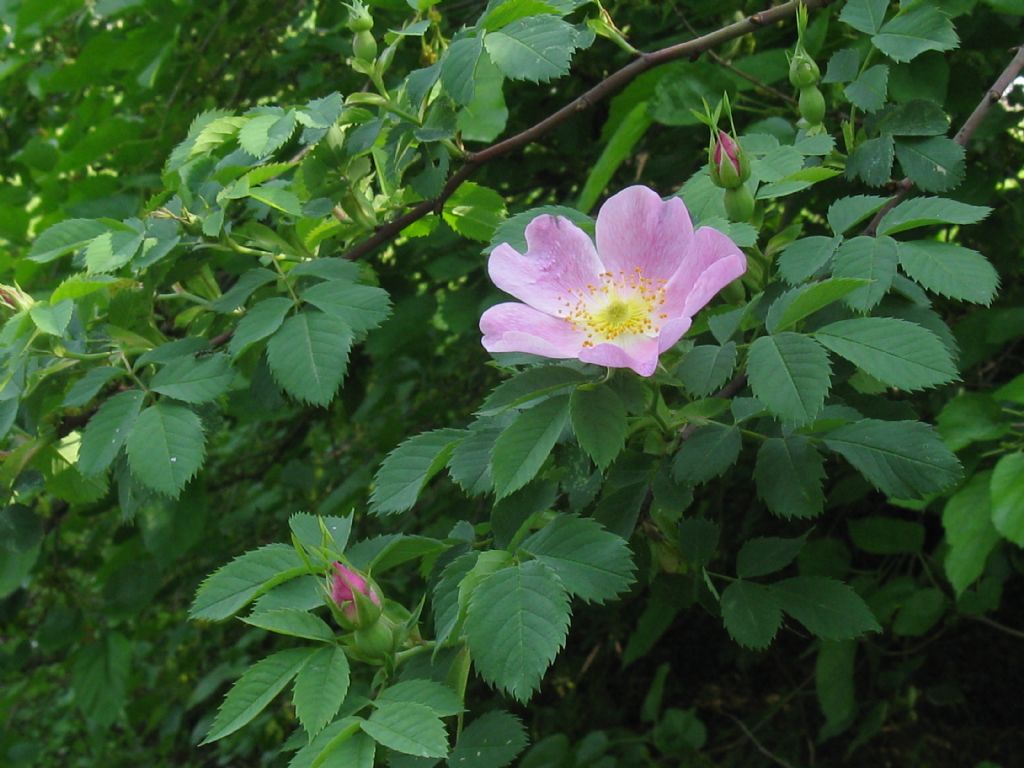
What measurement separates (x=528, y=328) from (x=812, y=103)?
423 mm

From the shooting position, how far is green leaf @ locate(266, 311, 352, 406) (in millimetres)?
1054

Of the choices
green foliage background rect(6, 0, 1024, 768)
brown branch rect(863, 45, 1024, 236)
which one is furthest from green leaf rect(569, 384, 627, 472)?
brown branch rect(863, 45, 1024, 236)

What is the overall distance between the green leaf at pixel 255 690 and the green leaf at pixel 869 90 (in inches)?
29.5

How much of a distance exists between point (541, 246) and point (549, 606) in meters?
0.33

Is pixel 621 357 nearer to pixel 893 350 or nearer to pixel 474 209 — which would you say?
pixel 893 350

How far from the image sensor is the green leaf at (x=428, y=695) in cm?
76

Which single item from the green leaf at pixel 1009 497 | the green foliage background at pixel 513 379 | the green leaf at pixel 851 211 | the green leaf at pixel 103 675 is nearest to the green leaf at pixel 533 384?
the green foliage background at pixel 513 379

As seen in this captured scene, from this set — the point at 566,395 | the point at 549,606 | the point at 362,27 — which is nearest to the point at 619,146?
the point at 362,27

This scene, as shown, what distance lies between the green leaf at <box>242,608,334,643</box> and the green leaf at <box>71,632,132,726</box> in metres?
1.23

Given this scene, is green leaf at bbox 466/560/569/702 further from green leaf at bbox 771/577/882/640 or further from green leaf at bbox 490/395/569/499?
green leaf at bbox 771/577/882/640

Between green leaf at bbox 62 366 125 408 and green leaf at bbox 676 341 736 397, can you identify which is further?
green leaf at bbox 62 366 125 408

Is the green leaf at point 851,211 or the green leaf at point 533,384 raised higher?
the green leaf at point 851,211

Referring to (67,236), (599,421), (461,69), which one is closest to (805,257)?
(599,421)

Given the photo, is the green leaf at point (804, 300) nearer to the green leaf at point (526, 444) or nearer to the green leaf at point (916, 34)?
the green leaf at point (526, 444)
